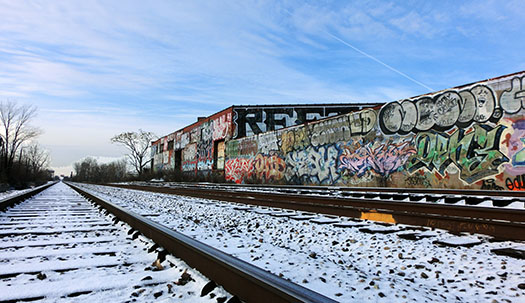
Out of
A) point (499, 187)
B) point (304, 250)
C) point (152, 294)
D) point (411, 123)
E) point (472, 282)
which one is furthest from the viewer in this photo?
point (411, 123)

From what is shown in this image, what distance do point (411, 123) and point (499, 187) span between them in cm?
492

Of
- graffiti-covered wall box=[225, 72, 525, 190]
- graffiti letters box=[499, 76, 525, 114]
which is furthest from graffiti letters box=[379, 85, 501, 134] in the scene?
graffiti letters box=[499, 76, 525, 114]

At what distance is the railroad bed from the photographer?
2.54 m

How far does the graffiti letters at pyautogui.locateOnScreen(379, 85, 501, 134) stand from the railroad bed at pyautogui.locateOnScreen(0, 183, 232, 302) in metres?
13.9

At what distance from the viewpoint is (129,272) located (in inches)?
123

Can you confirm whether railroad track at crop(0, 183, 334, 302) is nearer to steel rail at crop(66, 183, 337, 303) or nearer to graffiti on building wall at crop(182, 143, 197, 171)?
steel rail at crop(66, 183, 337, 303)

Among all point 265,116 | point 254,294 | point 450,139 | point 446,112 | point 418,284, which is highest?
point 265,116

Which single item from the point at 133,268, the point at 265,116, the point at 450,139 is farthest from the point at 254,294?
the point at 265,116

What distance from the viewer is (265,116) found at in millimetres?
38062

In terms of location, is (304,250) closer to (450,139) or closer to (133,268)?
(133,268)

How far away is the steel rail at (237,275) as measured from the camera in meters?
2.00

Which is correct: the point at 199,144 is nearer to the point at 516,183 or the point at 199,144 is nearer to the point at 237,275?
the point at 516,183

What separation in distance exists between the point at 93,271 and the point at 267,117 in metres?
35.3

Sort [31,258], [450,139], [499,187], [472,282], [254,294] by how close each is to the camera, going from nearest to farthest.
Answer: [254,294] → [472,282] → [31,258] → [499,187] → [450,139]
